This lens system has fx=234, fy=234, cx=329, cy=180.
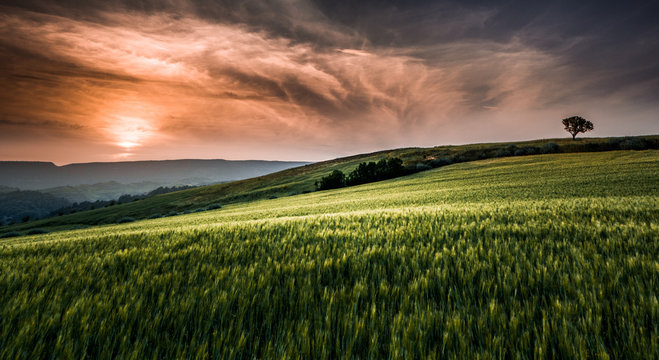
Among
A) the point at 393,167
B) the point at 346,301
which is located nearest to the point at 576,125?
the point at 393,167

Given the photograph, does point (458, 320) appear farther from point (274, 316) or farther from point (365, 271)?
point (274, 316)

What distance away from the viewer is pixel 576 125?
258ft

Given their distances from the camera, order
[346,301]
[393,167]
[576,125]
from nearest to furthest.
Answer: [346,301] < [393,167] < [576,125]

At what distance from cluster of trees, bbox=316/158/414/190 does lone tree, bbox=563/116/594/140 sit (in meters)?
70.7

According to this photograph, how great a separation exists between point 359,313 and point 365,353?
342 millimetres

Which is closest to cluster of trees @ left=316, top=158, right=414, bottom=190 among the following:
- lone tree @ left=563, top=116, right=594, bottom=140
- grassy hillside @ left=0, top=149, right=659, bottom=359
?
grassy hillside @ left=0, top=149, right=659, bottom=359

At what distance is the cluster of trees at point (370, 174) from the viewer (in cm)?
5025

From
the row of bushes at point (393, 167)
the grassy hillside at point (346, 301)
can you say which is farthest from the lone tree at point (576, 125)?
the grassy hillside at point (346, 301)

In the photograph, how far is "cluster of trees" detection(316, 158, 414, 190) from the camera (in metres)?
50.2

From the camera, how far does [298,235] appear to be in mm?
3889

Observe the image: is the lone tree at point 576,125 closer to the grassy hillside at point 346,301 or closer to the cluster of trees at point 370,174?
the cluster of trees at point 370,174

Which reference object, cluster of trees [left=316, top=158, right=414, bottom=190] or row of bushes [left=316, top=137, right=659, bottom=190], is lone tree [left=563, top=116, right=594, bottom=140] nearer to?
row of bushes [left=316, top=137, right=659, bottom=190]

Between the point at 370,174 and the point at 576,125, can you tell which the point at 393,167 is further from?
the point at 576,125

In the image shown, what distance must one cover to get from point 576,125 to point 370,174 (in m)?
80.6
